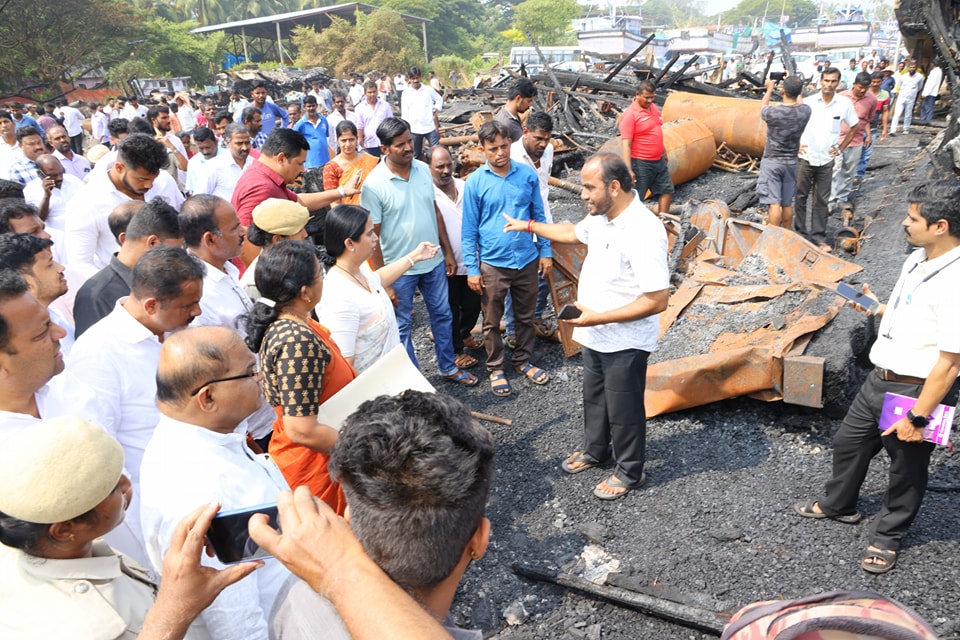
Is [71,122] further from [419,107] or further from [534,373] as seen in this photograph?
[534,373]

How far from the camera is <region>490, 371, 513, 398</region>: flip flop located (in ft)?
16.1

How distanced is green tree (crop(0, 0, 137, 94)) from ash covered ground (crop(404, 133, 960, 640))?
120 feet

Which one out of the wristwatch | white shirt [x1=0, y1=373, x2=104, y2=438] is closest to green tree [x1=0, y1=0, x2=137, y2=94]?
white shirt [x1=0, y1=373, x2=104, y2=438]

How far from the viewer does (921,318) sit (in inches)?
105

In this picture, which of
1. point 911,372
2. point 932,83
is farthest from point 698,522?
point 932,83

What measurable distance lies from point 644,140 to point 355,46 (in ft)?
123

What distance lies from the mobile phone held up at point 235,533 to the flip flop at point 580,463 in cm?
278

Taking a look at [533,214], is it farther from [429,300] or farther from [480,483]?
[480,483]

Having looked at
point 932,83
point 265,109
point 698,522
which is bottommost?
point 698,522

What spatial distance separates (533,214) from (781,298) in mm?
1955

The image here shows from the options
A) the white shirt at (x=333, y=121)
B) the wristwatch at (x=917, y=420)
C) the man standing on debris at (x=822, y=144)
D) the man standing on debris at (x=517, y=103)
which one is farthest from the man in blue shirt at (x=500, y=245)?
the white shirt at (x=333, y=121)

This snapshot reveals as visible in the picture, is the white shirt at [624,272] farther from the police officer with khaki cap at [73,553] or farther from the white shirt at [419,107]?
the white shirt at [419,107]

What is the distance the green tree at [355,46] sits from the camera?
1580 inches

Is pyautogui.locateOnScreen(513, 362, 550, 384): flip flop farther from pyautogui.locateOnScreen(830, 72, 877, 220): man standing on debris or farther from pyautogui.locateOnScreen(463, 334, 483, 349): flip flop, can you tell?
pyautogui.locateOnScreen(830, 72, 877, 220): man standing on debris
